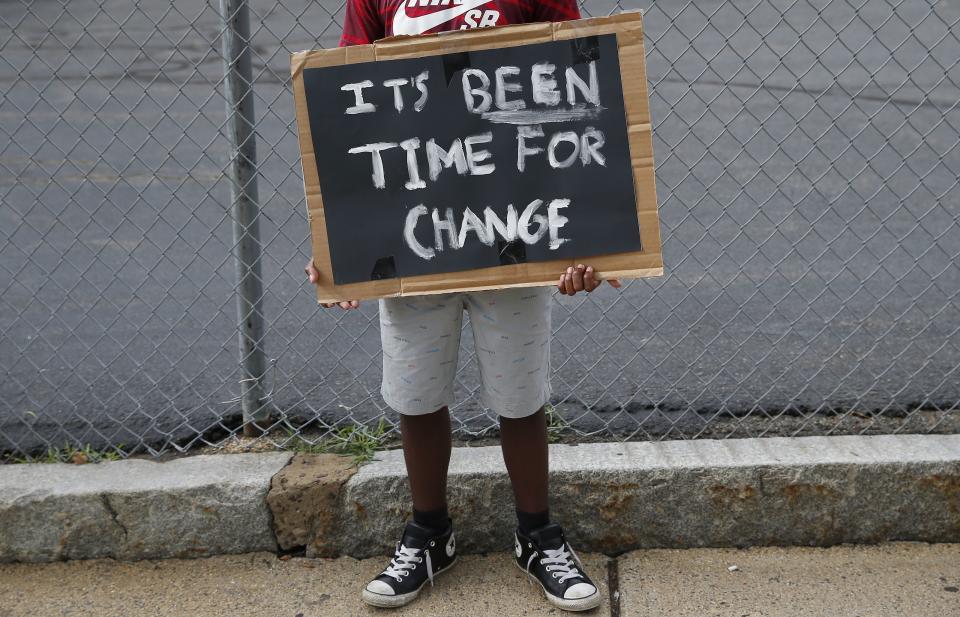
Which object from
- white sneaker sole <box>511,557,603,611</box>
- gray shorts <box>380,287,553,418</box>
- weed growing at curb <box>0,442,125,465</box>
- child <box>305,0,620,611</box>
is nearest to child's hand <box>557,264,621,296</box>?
child <box>305,0,620,611</box>

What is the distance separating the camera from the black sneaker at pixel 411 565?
275 centimetres

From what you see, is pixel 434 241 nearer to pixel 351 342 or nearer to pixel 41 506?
pixel 41 506

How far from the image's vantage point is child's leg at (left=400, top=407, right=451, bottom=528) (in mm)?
2740

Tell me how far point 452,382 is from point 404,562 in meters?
0.53

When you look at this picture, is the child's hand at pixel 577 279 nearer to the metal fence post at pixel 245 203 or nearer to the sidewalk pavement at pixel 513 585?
the sidewalk pavement at pixel 513 585

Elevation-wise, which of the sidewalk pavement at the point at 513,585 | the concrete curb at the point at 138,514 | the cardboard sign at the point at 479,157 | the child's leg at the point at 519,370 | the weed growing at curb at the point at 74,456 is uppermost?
the cardboard sign at the point at 479,157

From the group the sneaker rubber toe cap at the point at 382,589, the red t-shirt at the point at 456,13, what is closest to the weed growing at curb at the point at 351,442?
the sneaker rubber toe cap at the point at 382,589

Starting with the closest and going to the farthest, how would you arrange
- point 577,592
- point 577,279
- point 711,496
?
point 577,279 → point 577,592 → point 711,496

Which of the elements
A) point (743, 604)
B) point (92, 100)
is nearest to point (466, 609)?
point (743, 604)

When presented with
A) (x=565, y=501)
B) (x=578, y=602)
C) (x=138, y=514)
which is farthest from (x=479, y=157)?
(x=138, y=514)

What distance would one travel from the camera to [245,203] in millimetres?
3113

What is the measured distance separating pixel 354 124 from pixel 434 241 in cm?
34

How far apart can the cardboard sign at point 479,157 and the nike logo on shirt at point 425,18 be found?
91mm

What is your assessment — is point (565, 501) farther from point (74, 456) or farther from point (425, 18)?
point (74, 456)
